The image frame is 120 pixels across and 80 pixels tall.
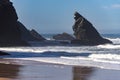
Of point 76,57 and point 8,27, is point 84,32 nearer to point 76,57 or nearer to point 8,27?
point 8,27

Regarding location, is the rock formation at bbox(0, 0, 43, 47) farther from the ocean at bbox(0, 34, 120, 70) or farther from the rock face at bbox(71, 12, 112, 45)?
the ocean at bbox(0, 34, 120, 70)

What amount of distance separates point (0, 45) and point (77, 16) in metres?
24.3

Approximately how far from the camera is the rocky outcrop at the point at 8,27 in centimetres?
7125

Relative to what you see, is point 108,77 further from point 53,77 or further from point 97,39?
point 97,39

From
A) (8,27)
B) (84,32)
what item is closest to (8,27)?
(8,27)

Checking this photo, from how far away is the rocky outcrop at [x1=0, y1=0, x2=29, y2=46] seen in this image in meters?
71.2

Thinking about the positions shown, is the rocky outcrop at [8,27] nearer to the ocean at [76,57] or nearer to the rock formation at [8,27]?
the rock formation at [8,27]

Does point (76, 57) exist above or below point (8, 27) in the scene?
below

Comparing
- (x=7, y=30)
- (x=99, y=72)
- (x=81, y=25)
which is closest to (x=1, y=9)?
(x=7, y=30)

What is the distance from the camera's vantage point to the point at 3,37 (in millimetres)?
70750

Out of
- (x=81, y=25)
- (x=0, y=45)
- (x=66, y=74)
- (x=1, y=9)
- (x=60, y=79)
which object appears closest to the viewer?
(x=60, y=79)

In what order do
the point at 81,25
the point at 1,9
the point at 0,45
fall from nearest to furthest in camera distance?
the point at 0,45 → the point at 1,9 → the point at 81,25

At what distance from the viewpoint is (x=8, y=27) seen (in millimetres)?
72000

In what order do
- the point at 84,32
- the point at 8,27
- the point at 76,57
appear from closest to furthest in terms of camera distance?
the point at 76,57
the point at 8,27
the point at 84,32
